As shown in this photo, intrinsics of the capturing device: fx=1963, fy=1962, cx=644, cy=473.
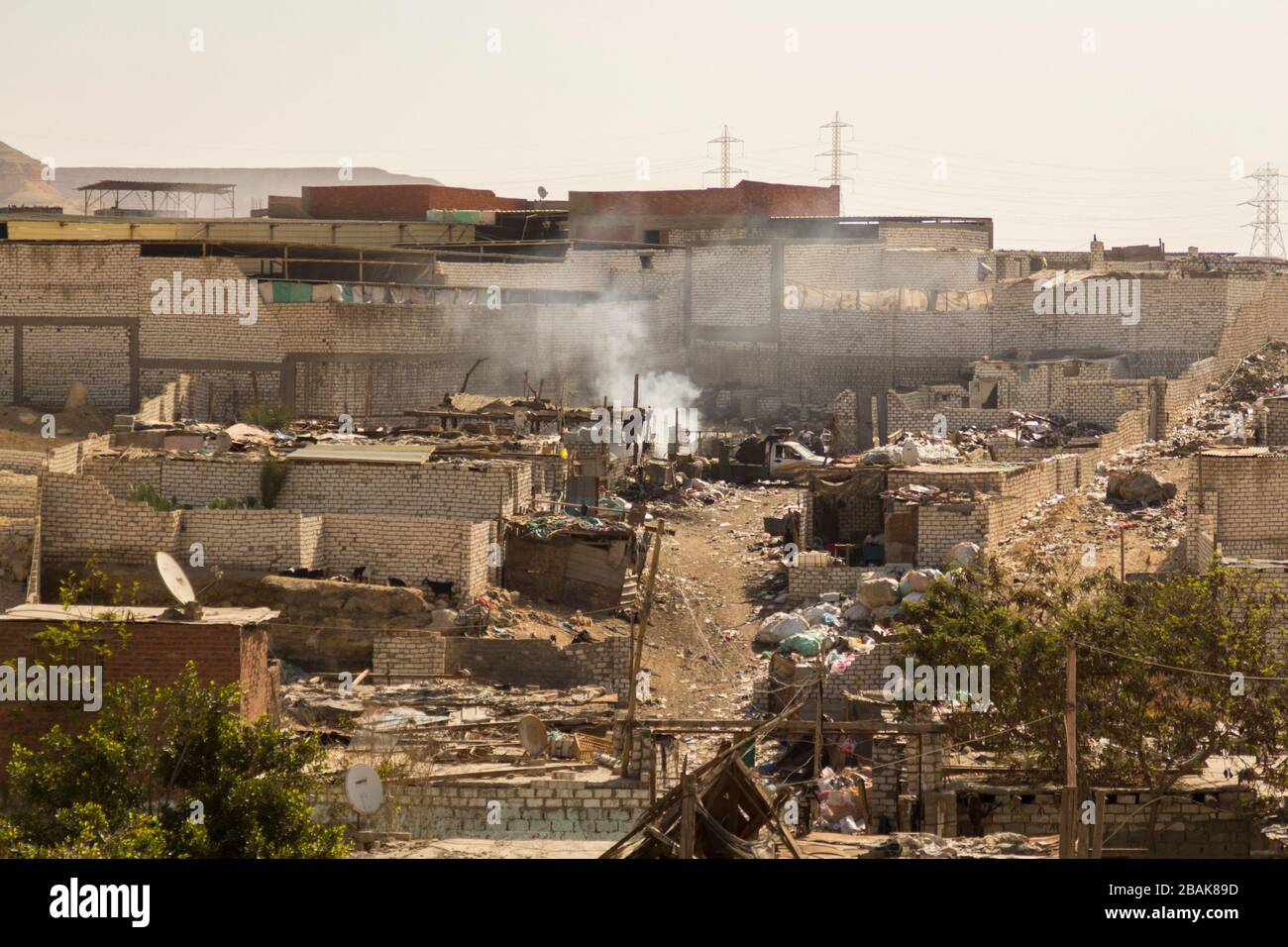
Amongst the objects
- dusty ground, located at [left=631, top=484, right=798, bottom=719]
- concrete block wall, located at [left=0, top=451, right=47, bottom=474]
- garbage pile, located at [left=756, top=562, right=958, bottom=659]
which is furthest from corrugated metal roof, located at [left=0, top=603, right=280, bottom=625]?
concrete block wall, located at [left=0, top=451, right=47, bottom=474]

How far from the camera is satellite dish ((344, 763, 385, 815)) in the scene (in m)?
12.1

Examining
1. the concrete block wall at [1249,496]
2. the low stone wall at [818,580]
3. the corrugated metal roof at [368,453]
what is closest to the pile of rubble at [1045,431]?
the concrete block wall at [1249,496]

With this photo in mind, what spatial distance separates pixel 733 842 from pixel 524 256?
26696 mm

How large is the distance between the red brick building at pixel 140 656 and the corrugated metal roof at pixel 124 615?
14 mm

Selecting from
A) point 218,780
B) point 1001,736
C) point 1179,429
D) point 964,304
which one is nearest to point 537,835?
point 218,780

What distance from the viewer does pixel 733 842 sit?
9.89 meters

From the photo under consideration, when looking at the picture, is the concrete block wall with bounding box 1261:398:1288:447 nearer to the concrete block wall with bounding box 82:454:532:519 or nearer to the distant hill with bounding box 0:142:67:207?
the concrete block wall with bounding box 82:454:532:519

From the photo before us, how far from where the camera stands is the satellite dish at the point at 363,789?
1212 centimetres

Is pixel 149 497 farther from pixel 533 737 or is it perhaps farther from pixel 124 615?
pixel 533 737

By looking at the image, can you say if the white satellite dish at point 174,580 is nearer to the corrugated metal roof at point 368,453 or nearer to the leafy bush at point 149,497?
the leafy bush at point 149,497

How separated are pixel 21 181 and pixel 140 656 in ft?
289

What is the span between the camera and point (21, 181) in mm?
96375
